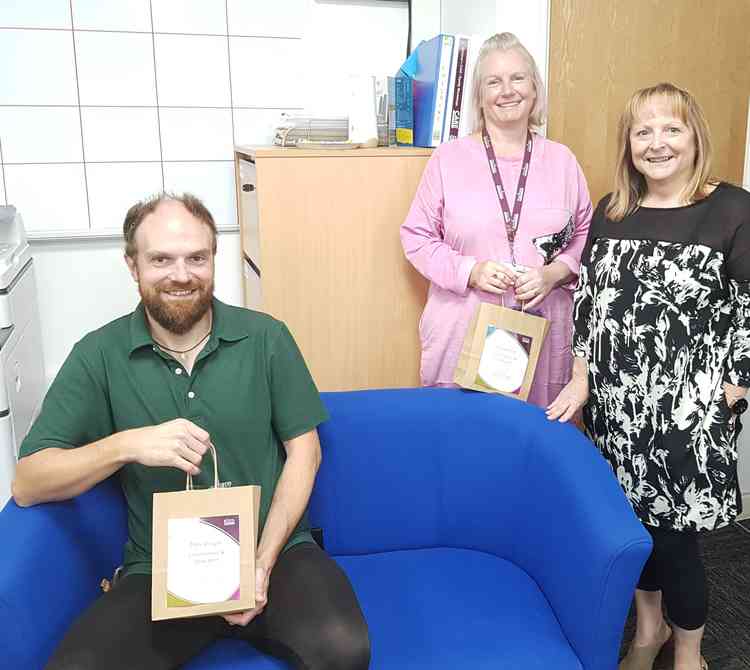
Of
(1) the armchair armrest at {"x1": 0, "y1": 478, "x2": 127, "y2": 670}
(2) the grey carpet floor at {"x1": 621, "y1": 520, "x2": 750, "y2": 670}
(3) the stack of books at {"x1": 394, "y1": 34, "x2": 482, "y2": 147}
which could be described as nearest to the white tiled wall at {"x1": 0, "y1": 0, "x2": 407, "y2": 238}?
(3) the stack of books at {"x1": 394, "y1": 34, "x2": 482, "y2": 147}

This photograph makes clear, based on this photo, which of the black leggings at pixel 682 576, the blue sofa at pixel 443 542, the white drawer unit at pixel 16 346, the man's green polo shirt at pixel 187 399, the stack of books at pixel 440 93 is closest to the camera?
the blue sofa at pixel 443 542

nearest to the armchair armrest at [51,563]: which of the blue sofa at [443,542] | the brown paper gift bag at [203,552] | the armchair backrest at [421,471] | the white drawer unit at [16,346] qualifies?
the blue sofa at [443,542]

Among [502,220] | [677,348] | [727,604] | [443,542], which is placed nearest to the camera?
[677,348]

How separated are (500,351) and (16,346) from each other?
4.75ft

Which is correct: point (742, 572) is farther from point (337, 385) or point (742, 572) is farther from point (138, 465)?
point (138, 465)

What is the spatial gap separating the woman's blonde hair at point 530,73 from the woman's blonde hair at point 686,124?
1.18ft

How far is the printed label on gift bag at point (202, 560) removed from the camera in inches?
50.1

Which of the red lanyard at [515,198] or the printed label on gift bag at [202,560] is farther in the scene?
the red lanyard at [515,198]

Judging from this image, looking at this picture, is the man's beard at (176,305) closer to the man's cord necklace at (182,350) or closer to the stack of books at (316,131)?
the man's cord necklace at (182,350)

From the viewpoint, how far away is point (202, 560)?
1284 millimetres

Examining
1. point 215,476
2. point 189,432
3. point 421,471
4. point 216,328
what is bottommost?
point 421,471

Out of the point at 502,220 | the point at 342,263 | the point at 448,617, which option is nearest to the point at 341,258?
the point at 342,263

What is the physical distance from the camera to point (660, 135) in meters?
1.70

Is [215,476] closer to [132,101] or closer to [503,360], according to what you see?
[503,360]
